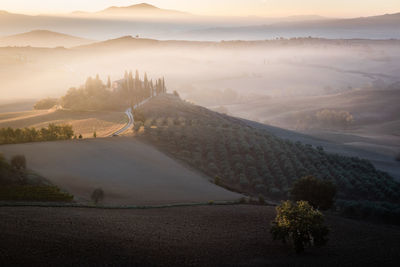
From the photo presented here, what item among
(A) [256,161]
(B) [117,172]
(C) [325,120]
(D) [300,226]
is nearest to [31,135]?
(B) [117,172]

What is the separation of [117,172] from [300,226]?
20572 millimetres

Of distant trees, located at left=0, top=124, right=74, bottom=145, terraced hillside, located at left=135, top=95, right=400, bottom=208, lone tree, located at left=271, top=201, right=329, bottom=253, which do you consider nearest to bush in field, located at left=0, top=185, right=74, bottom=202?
lone tree, located at left=271, top=201, right=329, bottom=253

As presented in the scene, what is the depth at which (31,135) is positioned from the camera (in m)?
38.9

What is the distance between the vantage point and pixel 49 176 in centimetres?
2828

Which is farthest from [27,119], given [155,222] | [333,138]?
[333,138]

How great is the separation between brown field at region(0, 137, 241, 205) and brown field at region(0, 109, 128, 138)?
36.1 ft

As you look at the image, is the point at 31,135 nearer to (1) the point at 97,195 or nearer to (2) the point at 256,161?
(1) the point at 97,195

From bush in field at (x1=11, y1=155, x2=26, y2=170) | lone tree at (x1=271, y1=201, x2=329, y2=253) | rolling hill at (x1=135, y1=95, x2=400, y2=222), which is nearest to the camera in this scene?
lone tree at (x1=271, y1=201, x2=329, y2=253)

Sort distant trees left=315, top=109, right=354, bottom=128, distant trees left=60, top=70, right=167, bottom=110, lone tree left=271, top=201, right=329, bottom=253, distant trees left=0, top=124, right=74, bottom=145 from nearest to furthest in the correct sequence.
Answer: lone tree left=271, top=201, right=329, bottom=253 → distant trees left=0, top=124, right=74, bottom=145 → distant trees left=60, top=70, right=167, bottom=110 → distant trees left=315, top=109, right=354, bottom=128

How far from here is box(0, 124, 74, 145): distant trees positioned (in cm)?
3766

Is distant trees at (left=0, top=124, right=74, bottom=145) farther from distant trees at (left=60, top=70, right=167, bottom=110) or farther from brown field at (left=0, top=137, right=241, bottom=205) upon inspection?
distant trees at (left=60, top=70, right=167, bottom=110)

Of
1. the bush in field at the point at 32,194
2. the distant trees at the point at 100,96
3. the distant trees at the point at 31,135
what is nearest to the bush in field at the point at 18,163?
the bush in field at the point at 32,194

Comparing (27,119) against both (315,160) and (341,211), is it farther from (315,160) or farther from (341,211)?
(341,211)

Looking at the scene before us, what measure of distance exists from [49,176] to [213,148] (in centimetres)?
2297
